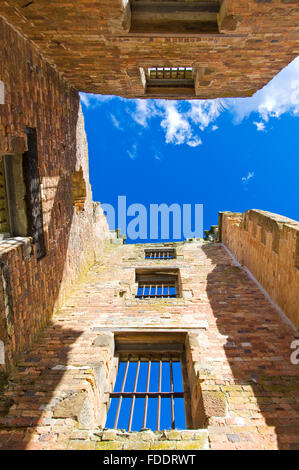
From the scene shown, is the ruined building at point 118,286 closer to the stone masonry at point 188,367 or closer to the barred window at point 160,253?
the stone masonry at point 188,367

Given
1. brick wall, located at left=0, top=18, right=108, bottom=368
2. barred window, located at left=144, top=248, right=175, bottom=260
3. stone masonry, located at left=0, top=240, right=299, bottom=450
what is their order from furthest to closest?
1. barred window, located at left=144, top=248, right=175, bottom=260
2. brick wall, located at left=0, top=18, right=108, bottom=368
3. stone masonry, located at left=0, top=240, right=299, bottom=450

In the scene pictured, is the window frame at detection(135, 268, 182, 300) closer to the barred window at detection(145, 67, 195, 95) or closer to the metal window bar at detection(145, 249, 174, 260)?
the metal window bar at detection(145, 249, 174, 260)

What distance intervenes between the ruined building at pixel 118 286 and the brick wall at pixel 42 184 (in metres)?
0.03

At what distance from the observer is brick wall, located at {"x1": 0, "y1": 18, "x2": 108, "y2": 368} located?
398 centimetres

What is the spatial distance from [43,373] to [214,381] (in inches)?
95.3

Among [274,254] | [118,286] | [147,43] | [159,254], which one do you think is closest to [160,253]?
[159,254]

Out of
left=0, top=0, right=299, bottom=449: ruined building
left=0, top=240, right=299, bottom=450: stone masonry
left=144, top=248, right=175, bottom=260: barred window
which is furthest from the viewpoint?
left=144, top=248, right=175, bottom=260: barred window

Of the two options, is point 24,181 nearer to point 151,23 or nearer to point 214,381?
point 151,23

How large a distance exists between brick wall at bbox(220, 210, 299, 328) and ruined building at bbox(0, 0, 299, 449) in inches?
1.6

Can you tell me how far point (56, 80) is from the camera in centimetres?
582

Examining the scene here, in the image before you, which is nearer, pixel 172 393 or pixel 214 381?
pixel 214 381

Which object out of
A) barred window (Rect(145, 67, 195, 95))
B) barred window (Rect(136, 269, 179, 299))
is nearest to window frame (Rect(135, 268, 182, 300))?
barred window (Rect(136, 269, 179, 299))

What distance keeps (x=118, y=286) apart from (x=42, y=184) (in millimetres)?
3272
